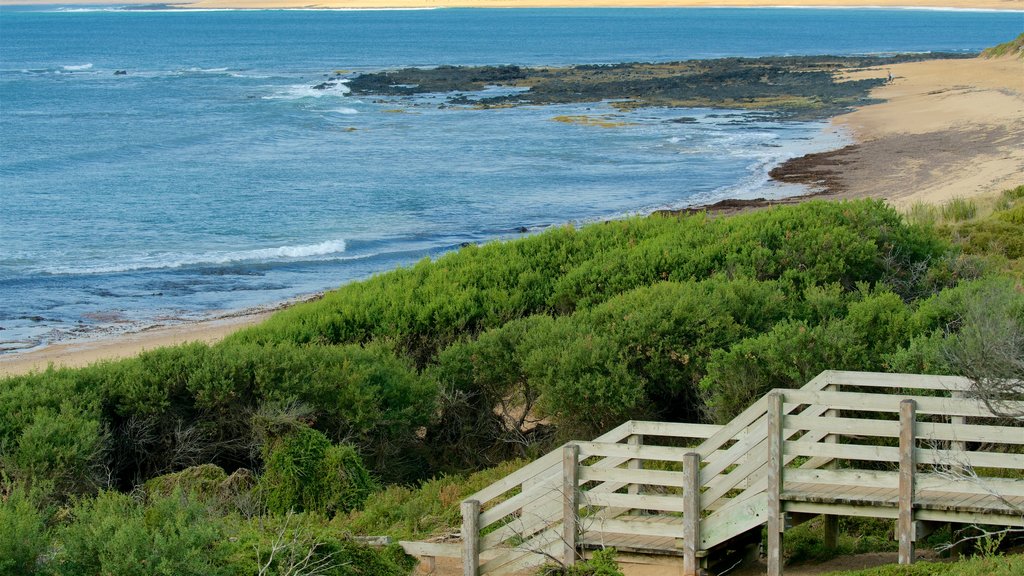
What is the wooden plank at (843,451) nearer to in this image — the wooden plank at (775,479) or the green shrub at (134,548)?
the wooden plank at (775,479)

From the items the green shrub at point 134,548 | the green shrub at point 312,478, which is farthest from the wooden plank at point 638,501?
the green shrub at point 312,478

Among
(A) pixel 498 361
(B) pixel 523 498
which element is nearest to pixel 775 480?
(B) pixel 523 498

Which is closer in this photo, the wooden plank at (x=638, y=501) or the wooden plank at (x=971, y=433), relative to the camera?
the wooden plank at (x=971, y=433)

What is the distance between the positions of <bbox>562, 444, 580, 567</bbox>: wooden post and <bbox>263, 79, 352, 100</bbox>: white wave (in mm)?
65984

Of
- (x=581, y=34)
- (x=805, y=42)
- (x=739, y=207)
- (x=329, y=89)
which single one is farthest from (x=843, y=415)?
(x=581, y=34)

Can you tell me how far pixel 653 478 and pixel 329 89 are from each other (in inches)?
2859

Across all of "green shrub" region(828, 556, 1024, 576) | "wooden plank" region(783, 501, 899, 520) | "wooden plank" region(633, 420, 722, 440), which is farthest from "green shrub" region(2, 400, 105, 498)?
"green shrub" region(828, 556, 1024, 576)

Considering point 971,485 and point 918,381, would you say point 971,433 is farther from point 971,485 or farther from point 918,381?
point 918,381

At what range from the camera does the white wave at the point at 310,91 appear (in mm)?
73619

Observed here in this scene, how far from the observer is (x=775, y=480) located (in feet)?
28.8

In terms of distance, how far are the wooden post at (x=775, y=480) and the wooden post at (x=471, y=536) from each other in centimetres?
225

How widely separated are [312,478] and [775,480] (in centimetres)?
480

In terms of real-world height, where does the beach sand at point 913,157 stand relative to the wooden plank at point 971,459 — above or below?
below

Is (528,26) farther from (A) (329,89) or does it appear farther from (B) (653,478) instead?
(B) (653,478)
